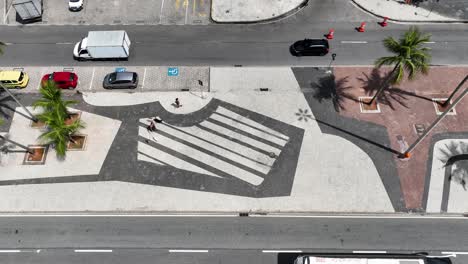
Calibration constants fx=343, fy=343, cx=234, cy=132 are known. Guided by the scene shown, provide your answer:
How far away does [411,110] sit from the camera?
42.1 m

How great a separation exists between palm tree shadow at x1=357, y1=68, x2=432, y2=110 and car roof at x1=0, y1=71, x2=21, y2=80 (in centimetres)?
4399

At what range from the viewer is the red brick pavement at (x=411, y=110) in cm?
3819

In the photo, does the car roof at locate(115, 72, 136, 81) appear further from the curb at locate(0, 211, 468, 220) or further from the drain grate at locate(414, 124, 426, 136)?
the drain grate at locate(414, 124, 426, 136)

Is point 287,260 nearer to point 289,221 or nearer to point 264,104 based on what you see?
point 289,221

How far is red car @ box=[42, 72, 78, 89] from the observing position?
1713 inches

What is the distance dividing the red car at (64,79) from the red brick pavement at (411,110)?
3409 centimetres

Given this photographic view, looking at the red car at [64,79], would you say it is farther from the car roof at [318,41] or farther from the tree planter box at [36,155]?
the car roof at [318,41]

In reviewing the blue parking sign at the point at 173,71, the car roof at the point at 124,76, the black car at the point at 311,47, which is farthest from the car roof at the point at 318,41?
the car roof at the point at 124,76

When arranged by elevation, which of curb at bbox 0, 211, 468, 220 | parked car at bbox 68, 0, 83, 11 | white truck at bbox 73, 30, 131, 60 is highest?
parked car at bbox 68, 0, 83, 11

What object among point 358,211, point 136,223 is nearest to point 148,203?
point 136,223

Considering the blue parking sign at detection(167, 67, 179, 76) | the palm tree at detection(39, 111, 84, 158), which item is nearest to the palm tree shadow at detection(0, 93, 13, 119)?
the palm tree at detection(39, 111, 84, 158)

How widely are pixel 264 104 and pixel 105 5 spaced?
2896 centimetres

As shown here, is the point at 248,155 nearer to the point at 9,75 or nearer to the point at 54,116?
the point at 54,116

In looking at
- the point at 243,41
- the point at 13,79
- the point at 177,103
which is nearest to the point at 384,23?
the point at 243,41
